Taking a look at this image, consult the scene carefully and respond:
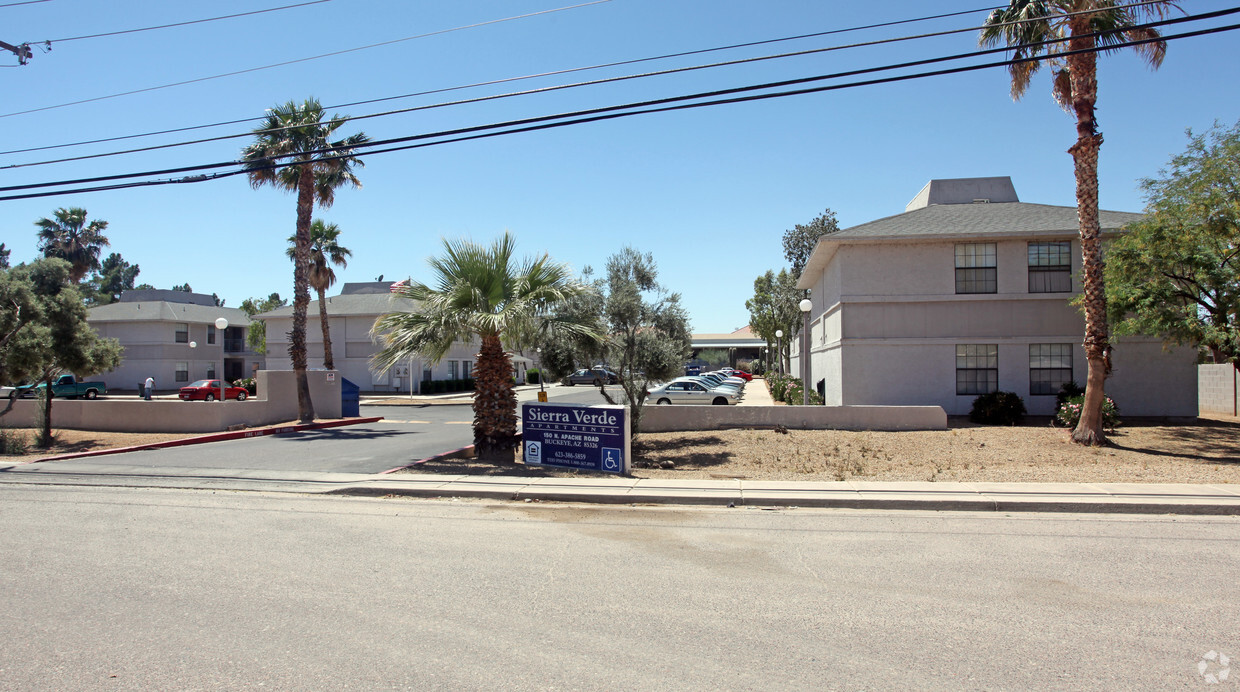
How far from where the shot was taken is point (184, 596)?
5.92 metres

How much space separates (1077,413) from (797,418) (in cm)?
670

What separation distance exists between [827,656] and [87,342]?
2273 cm

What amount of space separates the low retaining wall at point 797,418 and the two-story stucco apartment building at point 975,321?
245 centimetres

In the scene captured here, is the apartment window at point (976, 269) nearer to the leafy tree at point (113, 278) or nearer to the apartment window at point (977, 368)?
the apartment window at point (977, 368)

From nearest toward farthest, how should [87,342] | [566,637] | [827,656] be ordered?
[827,656] → [566,637] → [87,342]

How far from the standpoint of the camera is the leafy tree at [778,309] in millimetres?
41219

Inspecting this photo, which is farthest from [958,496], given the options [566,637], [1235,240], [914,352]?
[914,352]

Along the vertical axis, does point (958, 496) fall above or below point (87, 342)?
below

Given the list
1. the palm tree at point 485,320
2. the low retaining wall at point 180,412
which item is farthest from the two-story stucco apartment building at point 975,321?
the low retaining wall at point 180,412

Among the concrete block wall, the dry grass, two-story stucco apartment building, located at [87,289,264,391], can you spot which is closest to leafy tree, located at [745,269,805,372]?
the concrete block wall

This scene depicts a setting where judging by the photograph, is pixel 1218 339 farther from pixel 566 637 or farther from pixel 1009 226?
pixel 566 637

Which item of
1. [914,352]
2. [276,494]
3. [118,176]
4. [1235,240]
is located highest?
[118,176]

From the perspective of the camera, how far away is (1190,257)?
1527 cm

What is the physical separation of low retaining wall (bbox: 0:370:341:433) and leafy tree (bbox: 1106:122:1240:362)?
24072 millimetres
